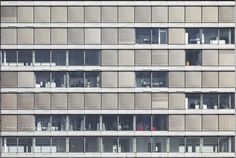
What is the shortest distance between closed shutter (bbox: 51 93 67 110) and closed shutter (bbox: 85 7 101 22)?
675 centimetres

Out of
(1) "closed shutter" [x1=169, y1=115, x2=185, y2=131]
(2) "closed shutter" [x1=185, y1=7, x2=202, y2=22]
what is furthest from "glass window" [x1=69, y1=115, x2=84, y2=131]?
(2) "closed shutter" [x1=185, y1=7, x2=202, y2=22]

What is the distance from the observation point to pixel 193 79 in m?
54.7

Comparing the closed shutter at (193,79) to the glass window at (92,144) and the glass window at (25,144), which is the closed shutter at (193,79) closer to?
the glass window at (92,144)

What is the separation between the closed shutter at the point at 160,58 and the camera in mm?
54688

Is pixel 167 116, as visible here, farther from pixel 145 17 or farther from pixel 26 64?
pixel 26 64

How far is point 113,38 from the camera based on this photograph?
54.9 m

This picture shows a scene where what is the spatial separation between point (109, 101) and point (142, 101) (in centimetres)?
278

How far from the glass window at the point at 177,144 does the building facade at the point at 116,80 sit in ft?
0.28

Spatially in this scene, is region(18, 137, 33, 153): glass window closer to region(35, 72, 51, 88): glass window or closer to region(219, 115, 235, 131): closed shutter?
region(35, 72, 51, 88): glass window

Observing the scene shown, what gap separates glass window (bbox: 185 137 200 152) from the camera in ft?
181

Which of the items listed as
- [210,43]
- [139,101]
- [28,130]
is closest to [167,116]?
[139,101]

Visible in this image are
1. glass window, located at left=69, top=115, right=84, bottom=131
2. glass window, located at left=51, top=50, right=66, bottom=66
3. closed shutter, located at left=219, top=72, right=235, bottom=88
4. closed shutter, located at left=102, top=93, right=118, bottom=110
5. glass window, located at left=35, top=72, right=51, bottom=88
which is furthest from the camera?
glass window, located at left=35, top=72, right=51, bottom=88

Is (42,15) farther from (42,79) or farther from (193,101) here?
(193,101)

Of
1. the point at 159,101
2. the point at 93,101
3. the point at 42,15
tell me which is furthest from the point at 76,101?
the point at 42,15
